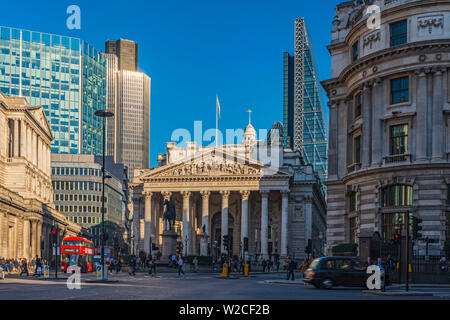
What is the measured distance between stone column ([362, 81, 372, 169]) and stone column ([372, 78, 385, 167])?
0.55m

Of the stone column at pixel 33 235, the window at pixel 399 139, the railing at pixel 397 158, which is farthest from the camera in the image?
the stone column at pixel 33 235

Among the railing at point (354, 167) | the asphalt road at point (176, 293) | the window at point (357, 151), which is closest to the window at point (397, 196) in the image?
the railing at point (354, 167)

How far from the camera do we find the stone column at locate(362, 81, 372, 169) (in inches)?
1971

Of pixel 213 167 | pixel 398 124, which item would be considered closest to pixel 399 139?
pixel 398 124

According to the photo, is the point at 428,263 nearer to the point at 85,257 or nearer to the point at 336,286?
the point at 336,286

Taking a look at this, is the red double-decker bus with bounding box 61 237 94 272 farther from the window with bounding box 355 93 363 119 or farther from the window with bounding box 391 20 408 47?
the window with bounding box 391 20 408 47

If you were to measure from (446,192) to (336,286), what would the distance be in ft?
46.6

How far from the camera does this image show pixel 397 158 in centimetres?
4791

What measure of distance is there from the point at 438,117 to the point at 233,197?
67306mm

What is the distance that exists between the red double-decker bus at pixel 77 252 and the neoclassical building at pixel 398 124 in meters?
24.6

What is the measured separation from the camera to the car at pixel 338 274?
34.0 m

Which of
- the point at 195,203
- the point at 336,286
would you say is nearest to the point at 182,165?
the point at 195,203

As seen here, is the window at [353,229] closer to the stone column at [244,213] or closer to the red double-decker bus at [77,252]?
the red double-decker bus at [77,252]

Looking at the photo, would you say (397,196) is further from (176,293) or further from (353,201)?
(176,293)
